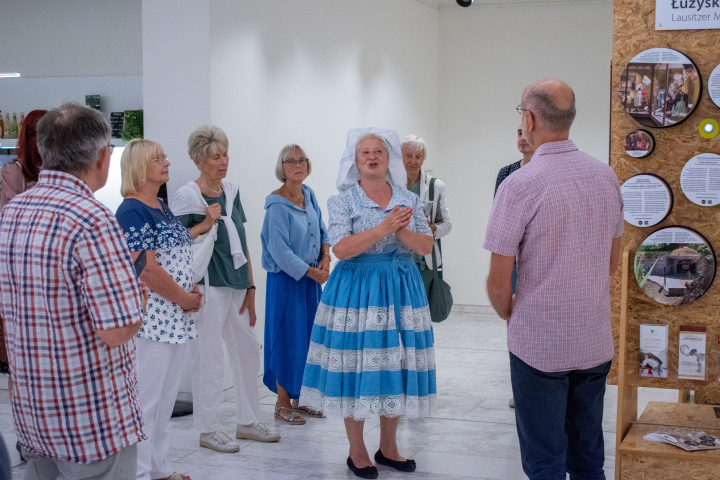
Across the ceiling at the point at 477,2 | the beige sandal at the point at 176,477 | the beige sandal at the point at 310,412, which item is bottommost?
the beige sandal at the point at 310,412

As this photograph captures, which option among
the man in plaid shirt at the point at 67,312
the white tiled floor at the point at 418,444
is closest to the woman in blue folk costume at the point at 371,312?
the white tiled floor at the point at 418,444

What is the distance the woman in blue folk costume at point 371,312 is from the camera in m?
4.08

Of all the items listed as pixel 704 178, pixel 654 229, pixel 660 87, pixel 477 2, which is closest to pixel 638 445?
pixel 654 229

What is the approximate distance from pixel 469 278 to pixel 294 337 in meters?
4.73

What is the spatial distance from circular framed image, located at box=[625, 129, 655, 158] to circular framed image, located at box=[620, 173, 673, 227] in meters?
0.09

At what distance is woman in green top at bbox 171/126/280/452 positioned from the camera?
4684 millimetres

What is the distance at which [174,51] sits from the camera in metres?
5.73

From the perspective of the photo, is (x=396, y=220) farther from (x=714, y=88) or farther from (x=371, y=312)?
(x=714, y=88)

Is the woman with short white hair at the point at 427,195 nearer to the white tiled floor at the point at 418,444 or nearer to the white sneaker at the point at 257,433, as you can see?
the white tiled floor at the point at 418,444

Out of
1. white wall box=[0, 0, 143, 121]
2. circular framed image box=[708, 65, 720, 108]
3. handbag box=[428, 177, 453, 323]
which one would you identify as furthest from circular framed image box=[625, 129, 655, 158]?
white wall box=[0, 0, 143, 121]

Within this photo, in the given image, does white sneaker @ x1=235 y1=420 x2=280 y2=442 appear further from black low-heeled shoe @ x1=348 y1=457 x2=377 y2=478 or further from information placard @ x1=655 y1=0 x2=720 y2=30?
information placard @ x1=655 y1=0 x2=720 y2=30

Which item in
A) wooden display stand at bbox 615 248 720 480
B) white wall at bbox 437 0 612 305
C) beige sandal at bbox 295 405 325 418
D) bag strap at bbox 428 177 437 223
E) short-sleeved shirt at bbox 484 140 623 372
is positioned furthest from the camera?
white wall at bbox 437 0 612 305

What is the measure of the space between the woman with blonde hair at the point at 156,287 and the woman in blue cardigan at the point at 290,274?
1.26 meters

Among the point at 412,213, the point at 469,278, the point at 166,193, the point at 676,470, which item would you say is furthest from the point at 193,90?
the point at 469,278
